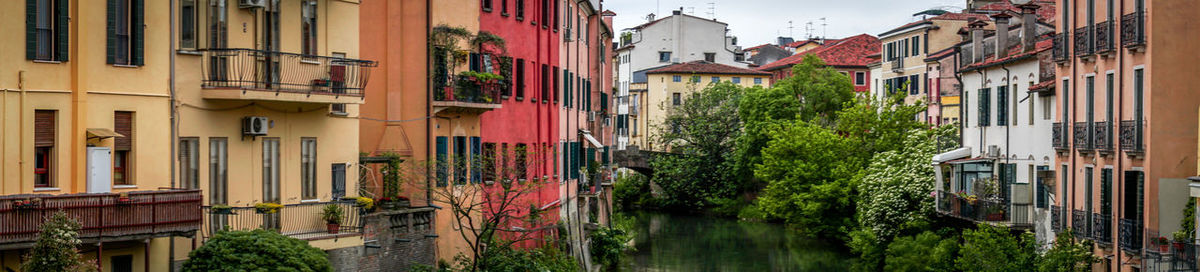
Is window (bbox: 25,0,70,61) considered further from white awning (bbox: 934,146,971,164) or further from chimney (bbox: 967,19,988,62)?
chimney (bbox: 967,19,988,62)

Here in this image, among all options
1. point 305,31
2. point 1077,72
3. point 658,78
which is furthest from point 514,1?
point 658,78

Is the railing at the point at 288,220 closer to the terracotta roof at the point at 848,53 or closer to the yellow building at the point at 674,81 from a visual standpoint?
the terracotta roof at the point at 848,53

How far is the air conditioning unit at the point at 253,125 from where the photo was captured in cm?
2652

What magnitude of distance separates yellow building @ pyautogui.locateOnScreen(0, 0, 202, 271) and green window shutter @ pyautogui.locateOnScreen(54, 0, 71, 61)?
0.05 ft

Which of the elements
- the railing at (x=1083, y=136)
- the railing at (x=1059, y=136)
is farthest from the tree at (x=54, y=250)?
the railing at (x=1059, y=136)

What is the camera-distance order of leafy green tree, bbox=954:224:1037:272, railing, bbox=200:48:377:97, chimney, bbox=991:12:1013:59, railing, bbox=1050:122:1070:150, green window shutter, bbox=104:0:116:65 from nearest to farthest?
1. green window shutter, bbox=104:0:116:65
2. railing, bbox=200:48:377:97
3. railing, bbox=1050:122:1070:150
4. leafy green tree, bbox=954:224:1037:272
5. chimney, bbox=991:12:1013:59

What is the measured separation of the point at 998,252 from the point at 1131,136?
316 inches

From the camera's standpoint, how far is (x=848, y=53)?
10381 centimetres

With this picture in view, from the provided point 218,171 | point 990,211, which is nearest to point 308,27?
point 218,171

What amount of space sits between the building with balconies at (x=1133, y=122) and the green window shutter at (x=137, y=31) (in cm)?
1985

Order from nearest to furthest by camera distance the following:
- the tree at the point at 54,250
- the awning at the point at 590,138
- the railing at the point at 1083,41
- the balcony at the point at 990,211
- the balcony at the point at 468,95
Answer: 1. the tree at the point at 54,250
2. the railing at the point at 1083,41
3. the balcony at the point at 468,95
4. the balcony at the point at 990,211
5. the awning at the point at 590,138

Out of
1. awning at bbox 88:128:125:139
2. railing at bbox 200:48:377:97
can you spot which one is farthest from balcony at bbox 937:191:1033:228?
awning at bbox 88:128:125:139

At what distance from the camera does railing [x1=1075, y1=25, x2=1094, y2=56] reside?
31.3 metres

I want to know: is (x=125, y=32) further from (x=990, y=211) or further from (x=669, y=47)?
(x=669, y=47)
